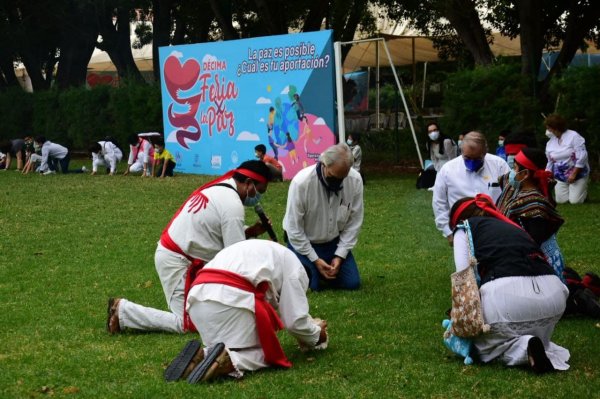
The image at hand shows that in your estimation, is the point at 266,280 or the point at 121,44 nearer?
the point at 266,280

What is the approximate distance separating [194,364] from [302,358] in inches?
40.2

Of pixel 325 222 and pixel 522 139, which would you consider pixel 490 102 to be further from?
pixel 325 222

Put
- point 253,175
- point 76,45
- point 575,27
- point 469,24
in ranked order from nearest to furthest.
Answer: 1. point 253,175
2. point 469,24
3. point 575,27
4. point 76,45

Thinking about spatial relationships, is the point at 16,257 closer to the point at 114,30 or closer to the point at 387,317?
the point at 387,317

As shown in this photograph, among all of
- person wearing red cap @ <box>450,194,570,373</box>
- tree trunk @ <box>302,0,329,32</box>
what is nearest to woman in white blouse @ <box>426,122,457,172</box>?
tree trunk @ <box>302,0,329,32</box>

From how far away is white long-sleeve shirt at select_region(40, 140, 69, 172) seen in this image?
29.9m

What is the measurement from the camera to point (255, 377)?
715cm

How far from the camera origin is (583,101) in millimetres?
21344

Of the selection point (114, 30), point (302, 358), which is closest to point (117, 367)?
point (302, 358)

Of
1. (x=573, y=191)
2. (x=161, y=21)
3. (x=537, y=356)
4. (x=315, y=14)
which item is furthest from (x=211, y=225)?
(x=161, y=21)

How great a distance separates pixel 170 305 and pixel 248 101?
17.4m

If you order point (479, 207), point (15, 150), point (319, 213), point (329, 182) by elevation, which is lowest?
point (15, 150)

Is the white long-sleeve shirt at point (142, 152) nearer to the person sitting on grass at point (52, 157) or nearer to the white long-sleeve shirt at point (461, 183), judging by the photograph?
the person sitting on grass at point (52, 157)

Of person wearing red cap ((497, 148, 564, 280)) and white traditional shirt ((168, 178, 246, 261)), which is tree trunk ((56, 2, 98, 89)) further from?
person wearing red cap ((497, 148, 564, 280))
